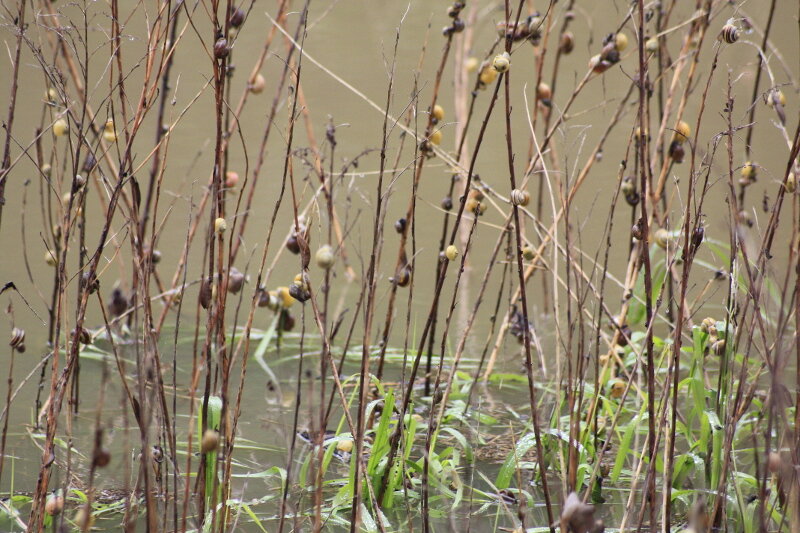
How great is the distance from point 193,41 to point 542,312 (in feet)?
10.4

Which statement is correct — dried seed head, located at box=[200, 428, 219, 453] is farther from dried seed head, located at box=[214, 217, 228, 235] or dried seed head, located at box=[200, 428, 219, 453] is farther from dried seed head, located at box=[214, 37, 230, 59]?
dried seed head, located at box=[214, 37, 230, 59]

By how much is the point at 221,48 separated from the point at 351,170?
2.80 meters

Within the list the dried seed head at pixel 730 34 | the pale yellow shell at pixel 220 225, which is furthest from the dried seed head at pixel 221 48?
the dried seed head at pixel 730 34

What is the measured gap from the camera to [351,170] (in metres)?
4.12

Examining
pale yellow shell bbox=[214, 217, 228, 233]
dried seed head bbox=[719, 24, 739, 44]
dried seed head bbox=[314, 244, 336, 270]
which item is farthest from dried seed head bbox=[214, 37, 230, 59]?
dried seed head bbox=[719, 24, 739, 44]

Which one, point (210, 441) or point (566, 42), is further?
point (566, 42)

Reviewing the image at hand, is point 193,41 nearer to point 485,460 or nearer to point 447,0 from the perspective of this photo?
point 447,0

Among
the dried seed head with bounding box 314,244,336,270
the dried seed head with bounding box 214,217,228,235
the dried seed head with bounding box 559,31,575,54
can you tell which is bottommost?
the dried seed head with bounding box 314,244,336,270

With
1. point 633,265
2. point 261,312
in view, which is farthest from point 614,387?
point 261,312

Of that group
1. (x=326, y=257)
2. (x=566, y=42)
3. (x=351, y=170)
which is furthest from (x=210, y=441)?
(x=351, y=170)

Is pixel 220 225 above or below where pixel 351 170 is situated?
below

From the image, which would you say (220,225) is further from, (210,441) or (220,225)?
(210,441)

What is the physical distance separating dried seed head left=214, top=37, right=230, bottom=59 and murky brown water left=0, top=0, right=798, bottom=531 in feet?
2.65

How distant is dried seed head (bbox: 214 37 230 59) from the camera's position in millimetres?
1323
